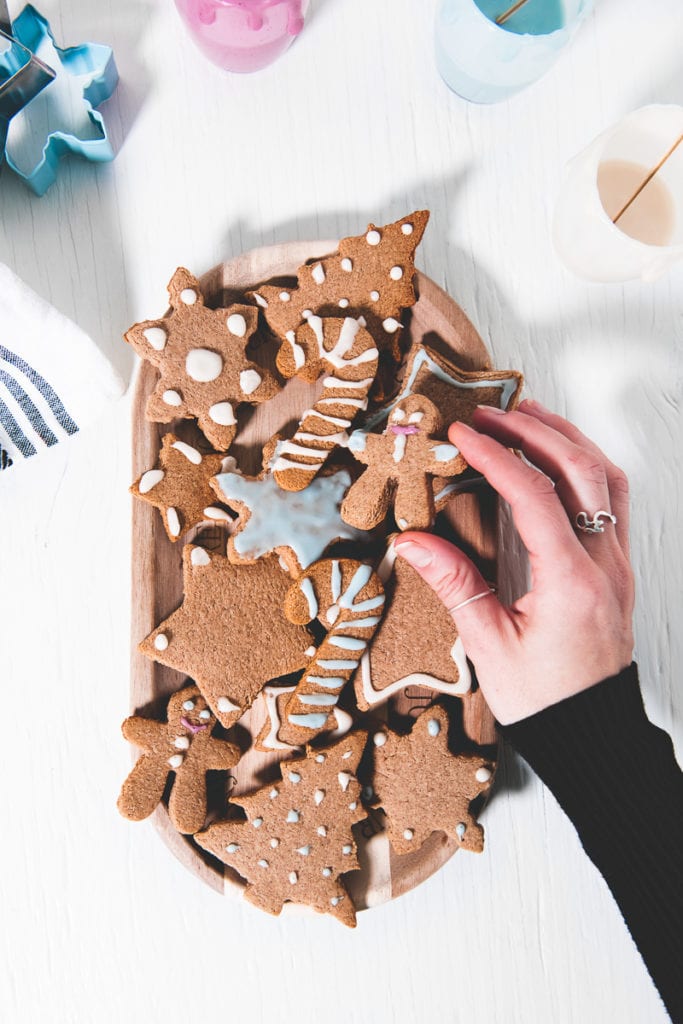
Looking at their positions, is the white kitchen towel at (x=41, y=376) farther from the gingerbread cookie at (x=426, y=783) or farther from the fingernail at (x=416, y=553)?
the gingerbread cookie at (x=426, y=783)

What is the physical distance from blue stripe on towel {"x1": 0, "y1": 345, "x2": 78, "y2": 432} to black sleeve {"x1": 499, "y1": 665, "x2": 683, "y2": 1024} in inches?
25.4

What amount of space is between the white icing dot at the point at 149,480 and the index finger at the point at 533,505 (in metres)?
0.37

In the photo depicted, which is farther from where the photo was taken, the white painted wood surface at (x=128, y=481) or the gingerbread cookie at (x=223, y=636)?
the white painted wood surface at (x=128, y=481)

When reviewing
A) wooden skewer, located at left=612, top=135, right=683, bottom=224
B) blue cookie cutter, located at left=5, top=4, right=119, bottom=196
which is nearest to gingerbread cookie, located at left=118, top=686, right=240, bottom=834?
blue cookie cutter, located at left=5, top=4, right=119, bottom=196

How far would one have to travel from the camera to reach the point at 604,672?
2.73ft

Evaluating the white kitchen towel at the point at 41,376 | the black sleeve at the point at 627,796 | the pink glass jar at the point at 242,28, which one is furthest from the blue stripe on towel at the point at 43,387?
the black sleeve at the point at 627,796

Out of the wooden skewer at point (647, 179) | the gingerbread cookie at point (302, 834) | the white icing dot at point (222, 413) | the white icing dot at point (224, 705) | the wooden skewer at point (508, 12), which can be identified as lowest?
the gingerbread cookie at point (302, 834)

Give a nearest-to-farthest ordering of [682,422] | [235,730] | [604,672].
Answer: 1. [604,672]
2. [235,730]
3. [682,422]

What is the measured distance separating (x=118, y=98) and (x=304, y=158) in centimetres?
26

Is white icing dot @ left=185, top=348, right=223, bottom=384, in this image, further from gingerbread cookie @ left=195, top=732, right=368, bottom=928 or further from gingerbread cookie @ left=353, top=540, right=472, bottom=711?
gingerbread cookie @ left=195, top=732, right=368, bottom=928

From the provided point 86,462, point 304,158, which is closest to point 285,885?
point 86,462

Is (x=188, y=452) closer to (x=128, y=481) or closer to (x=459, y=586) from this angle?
(x=128, y=481)

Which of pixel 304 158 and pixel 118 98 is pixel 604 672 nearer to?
pixel 304 158

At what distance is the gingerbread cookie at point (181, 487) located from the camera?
2.92ft
